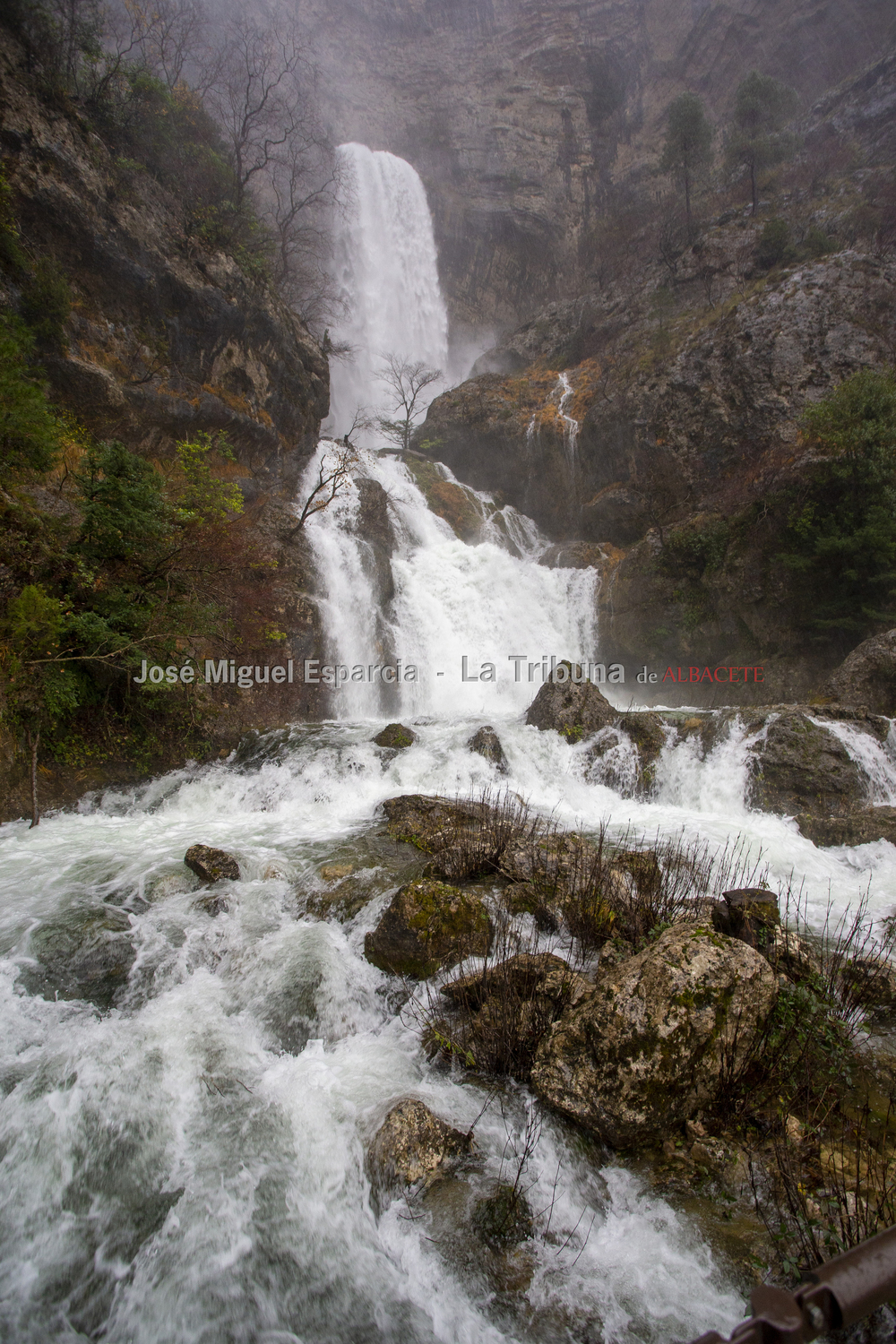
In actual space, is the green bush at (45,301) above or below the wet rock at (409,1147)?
above

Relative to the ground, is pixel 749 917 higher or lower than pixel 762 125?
Result: lower

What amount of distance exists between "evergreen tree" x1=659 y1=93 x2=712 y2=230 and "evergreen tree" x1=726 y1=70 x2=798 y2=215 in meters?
1.83

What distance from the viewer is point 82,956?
5.02 m

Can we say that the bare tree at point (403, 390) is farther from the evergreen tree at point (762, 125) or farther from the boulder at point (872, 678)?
the boulder at point (872, 678)

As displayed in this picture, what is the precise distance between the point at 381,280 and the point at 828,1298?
48240mm

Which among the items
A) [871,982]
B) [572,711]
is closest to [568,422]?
[572,711]

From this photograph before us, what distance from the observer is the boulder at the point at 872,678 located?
37.6ft

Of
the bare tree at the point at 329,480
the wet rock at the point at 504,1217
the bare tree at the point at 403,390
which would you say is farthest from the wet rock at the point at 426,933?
the bare tree at the point at 403,390

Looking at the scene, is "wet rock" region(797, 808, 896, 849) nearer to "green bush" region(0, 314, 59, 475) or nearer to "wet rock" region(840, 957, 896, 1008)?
"wet rock" region(840, 957, 896, 1008)

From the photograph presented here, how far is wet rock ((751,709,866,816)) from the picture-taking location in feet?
30.4

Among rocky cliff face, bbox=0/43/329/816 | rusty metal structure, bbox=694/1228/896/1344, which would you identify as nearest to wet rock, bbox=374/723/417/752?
rocky cliff face, bbox=0/43/329/816

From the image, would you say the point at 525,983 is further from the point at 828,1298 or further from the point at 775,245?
the point at 775,245

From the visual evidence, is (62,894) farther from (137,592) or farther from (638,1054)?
(638,1054)

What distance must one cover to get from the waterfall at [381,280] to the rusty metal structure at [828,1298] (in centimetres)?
3891
